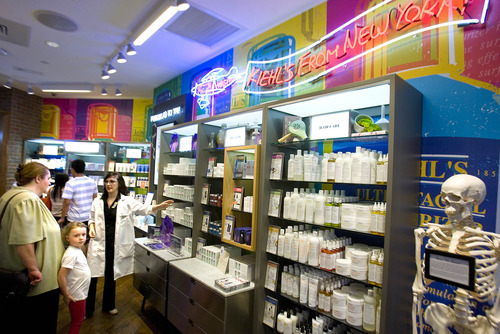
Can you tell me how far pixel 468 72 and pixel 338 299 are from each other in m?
1.90

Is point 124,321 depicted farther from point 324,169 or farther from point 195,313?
point 324,169

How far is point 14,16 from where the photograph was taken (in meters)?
3.91

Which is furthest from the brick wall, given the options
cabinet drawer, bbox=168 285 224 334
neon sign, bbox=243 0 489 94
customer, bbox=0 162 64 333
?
neon sign, bbox=243 0 489 94

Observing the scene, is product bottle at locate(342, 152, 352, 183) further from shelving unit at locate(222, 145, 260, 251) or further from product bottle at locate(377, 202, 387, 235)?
shelving unit at locate(222, 145, 260, 251)

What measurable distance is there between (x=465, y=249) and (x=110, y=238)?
145 inches

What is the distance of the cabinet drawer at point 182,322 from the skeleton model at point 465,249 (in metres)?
2.10

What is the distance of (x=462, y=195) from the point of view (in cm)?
157

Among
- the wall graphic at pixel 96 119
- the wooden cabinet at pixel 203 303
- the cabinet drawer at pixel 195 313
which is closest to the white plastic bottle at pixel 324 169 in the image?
the wooden cabinet at pixel 203 303

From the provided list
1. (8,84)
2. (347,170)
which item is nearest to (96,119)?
(8,84)

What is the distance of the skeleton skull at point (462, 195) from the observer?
156 centimetres

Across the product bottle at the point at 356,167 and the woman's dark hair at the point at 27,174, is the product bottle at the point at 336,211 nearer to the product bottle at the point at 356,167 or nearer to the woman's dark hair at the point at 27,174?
the product bottle at the point at 356,167

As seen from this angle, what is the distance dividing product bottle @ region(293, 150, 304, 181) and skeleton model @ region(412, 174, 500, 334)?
1122 mm

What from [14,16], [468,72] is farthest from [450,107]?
[14,16]

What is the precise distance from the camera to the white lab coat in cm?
362
